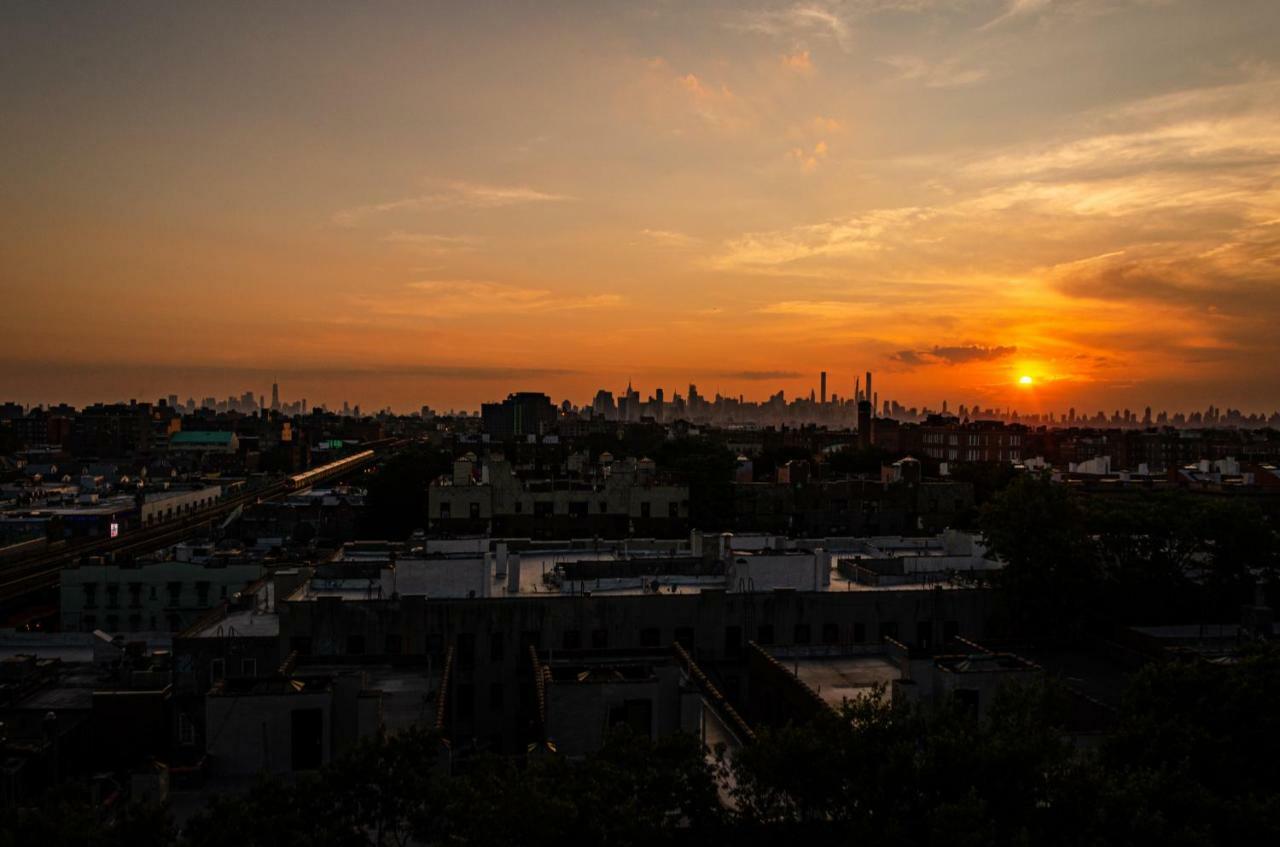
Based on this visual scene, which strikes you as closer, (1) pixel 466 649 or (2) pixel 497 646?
Result: (1) pixel 466 649

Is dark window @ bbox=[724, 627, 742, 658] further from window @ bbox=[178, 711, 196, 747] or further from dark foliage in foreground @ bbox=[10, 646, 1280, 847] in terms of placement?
window @ bbox=[178, 711, 196, 747]

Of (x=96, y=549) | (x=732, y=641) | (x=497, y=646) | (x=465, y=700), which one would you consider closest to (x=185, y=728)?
(x=465, y=700)

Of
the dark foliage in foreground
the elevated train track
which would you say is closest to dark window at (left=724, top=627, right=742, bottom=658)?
the dark foliage in foreground

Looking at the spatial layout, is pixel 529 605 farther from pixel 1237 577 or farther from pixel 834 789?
pixel 1237 577

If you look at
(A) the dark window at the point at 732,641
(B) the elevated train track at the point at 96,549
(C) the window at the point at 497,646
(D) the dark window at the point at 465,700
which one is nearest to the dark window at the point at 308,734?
(D) the dark window at the point at 465,700

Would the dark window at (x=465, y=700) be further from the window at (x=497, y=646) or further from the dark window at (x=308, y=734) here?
the dark window at (x=308, y=734)

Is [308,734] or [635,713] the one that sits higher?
[635,713]

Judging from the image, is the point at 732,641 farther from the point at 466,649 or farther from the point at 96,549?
the point at 96,549
